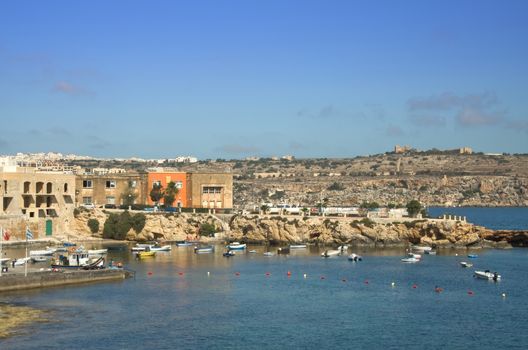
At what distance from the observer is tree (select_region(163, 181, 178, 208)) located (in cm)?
10194

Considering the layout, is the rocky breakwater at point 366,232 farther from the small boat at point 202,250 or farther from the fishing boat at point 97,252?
the fishing boat at point 97,252

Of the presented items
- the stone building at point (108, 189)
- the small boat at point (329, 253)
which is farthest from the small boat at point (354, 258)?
the stone building at point (108, 189)

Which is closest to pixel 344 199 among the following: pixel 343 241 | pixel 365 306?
pixel 343 241

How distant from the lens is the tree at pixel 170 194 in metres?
102

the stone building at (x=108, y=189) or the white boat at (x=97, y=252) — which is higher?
the stone building at (x=108, y=189)

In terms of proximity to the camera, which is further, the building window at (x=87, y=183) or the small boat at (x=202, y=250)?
the building window at (x=87, y=183)

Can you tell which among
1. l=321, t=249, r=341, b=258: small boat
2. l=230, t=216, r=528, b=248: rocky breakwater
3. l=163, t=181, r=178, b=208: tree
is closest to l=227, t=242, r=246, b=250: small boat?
l=230, t=216, r=528, b=248: rocky breakwater

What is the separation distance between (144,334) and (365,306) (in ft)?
51.2

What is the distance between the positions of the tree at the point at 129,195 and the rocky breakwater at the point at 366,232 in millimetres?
16701

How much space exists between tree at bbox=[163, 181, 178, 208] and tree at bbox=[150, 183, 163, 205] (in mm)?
1144

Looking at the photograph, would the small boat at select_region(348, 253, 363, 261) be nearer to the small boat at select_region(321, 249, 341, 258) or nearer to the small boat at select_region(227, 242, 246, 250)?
the small boat at select_region(321, 249, 341, 258)

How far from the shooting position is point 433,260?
77688 millimetres

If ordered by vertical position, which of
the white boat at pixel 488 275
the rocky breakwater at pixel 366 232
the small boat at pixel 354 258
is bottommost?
the white boat at pixel 488 275

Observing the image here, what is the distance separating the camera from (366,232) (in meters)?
91.6
